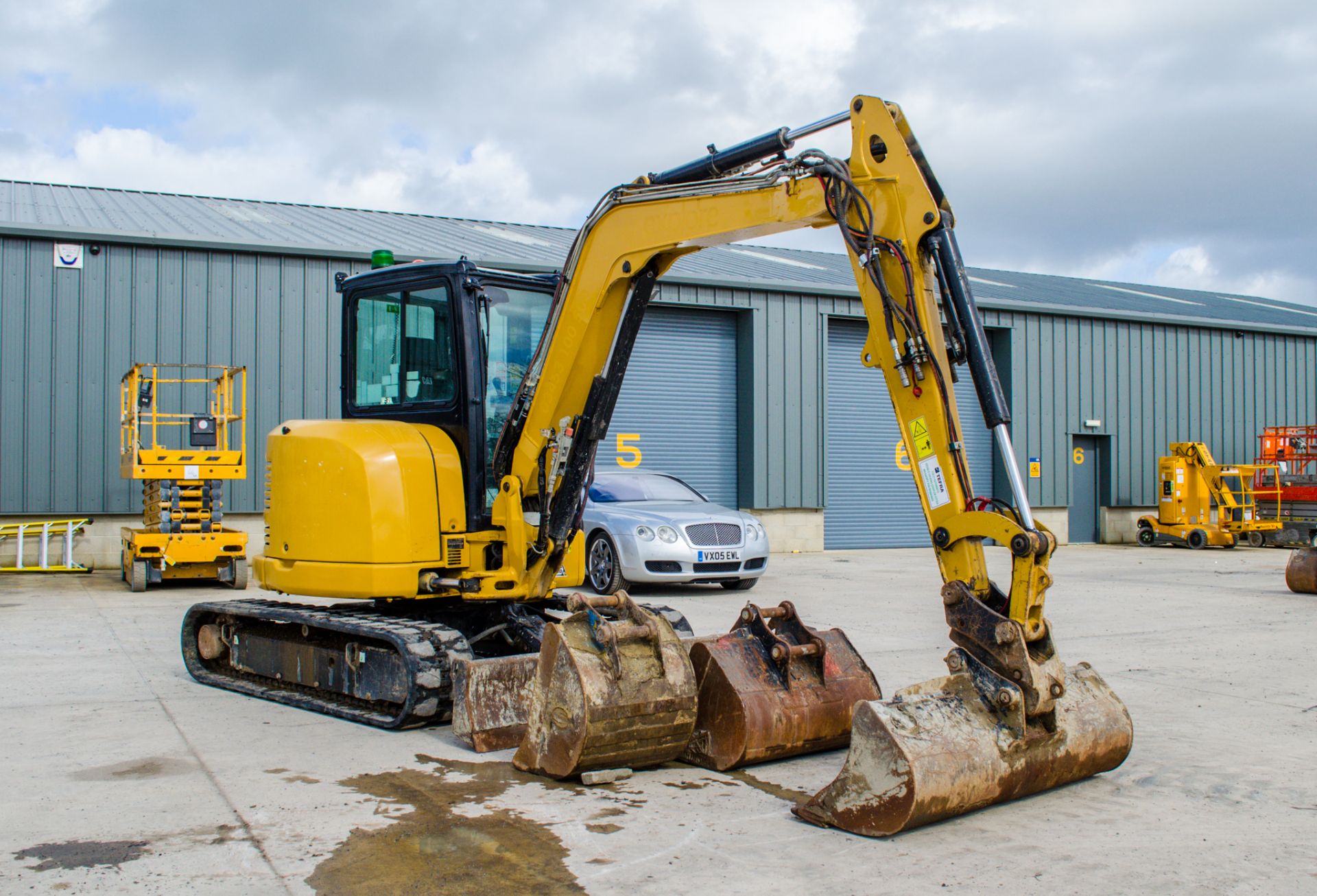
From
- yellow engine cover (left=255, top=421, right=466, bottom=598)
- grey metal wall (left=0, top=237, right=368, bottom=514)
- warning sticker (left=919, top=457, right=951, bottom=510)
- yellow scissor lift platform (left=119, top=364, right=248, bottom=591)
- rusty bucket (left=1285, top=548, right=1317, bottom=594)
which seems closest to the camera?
warning sticker (left=919, top=457, right=951, bottom=510)

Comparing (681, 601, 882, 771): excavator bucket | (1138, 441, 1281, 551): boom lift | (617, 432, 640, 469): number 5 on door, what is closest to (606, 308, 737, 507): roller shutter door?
(617, 432, 640, 469): number 5 on door

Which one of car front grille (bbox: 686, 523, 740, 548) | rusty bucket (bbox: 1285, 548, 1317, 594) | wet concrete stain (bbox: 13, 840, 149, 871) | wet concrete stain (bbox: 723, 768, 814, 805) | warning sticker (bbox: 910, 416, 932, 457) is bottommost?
wet concrete stain (bbox: 723, 768, 814, 805)

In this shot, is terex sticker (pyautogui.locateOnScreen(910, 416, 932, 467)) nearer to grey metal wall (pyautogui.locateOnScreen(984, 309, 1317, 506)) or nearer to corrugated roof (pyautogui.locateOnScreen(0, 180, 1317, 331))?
corrugated roof (pyautogui.locateOnScreen(0, 180, 1317, 331))

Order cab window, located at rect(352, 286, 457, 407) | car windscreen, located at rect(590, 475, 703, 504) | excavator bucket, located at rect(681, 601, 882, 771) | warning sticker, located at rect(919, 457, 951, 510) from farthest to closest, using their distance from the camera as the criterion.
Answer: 1. car windscreen, located at rect(590, 475, 703, 504)
2. cab window, located at rect(352, 286, 457, 407)
3. excavator bucket, located at rect(681, 601, 882, 771)
4. warning sticker, located at rect(919, 457, 951, 510)

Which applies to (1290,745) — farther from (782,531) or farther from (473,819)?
(782,531)

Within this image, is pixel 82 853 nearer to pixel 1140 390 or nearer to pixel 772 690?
pixel 772 690

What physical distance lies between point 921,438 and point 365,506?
131 inches

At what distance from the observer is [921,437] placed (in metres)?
5.01

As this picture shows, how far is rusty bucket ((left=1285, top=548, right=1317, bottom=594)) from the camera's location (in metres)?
13.8

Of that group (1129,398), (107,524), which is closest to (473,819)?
(107,524)

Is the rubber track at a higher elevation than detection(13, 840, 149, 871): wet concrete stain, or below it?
higher

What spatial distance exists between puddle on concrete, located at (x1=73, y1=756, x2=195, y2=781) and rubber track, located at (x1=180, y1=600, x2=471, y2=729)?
1140 mm

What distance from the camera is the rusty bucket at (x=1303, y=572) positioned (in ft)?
45.2

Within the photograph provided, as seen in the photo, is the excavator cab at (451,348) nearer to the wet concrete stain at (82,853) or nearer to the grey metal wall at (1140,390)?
the wet concrete stain at (82,853)
